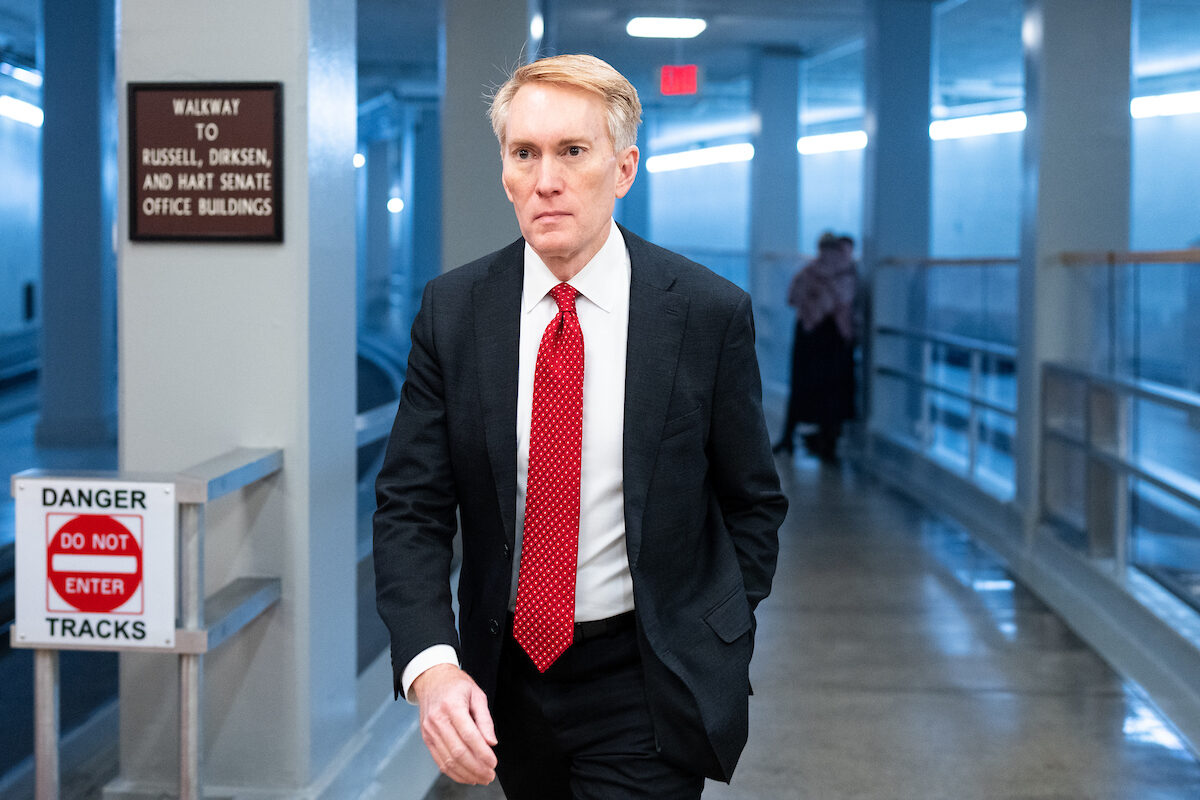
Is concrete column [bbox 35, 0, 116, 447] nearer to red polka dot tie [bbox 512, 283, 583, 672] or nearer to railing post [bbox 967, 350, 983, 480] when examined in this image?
railing post [bbox 967, 350, 983, 480]

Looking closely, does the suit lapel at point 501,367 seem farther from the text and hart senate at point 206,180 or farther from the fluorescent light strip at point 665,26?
the fluorescent light strip at point 665,26

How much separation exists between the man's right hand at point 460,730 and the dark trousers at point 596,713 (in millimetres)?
284

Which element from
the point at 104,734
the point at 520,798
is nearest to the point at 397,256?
the point at 104,734

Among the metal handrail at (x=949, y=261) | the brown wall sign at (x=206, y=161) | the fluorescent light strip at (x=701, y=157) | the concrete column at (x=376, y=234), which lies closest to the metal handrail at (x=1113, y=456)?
the metal handrail at (x=949, y=261)

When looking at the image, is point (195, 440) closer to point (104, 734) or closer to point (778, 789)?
point (104, 734)

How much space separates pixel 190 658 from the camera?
2688mm

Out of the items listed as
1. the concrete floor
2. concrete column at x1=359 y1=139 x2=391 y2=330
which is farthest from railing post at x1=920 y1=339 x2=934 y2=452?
concrete column at x1=359 y1=139 x2=391 y2=330

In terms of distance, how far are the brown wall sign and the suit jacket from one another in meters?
1.35

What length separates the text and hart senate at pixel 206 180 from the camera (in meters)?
3.11

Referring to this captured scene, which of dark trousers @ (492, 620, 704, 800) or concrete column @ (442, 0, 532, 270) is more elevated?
concrete column @ (442, 0, 532, 270)

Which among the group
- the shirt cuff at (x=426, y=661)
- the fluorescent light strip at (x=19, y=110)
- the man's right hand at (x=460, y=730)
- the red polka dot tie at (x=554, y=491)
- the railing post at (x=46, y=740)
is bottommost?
the railing post at (x=46, y=740)

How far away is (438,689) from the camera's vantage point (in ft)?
5.32

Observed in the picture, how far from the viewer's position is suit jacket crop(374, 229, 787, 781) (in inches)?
72.0

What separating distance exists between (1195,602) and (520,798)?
364 centimetres
